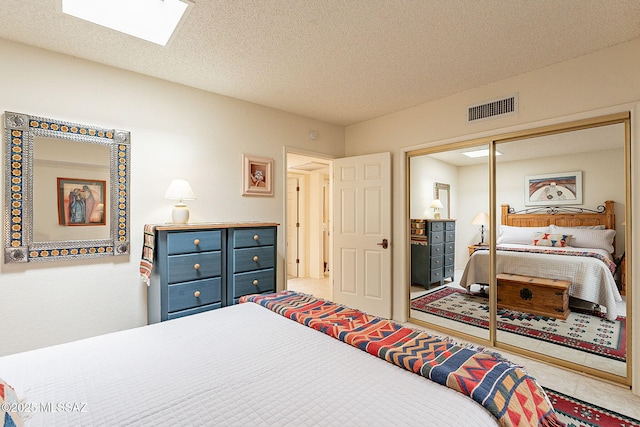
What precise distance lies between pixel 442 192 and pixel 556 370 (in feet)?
6.03

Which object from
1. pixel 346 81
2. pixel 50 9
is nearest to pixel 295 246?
pixel 346 81

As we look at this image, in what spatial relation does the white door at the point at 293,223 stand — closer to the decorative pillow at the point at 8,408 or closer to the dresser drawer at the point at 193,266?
the dresser drawer at the point at 193,266

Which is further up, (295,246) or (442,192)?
(442,192)

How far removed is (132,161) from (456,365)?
2760 millimetres

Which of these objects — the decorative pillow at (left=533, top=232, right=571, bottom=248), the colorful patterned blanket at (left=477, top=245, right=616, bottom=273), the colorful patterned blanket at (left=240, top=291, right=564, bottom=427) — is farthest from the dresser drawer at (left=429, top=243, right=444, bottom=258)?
the colorful patterned blanket at (left=240, top=291, right=564, bottom=427)

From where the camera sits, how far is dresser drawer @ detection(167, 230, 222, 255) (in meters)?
2.37

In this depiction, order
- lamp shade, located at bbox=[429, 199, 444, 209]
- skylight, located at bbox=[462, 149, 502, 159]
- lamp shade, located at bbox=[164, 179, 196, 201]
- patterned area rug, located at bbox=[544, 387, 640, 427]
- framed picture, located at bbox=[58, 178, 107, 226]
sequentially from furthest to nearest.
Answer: lamp shade, located at bbox=[429, 199, 444, 209]
skylight, located at bbox=[462, 149, 502, 159]
lamp shade, located at bbox=[164, 179, 196, 201]
framed picture, located at bbox=[58, 178, 107, 226]
patterned area rug, located at bbox=[544, 387, 640, 427]

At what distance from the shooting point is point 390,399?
3.08 feet

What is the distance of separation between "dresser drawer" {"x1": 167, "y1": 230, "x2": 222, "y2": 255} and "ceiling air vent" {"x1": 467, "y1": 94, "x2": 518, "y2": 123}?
104 inches

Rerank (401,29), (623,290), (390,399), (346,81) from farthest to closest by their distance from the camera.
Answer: (346,81) → (623,290) → (401,29) → (390,399)

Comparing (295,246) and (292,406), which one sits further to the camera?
(295,246)

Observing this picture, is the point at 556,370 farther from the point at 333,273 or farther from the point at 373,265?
the point at 333,273

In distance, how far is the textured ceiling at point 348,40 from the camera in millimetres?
1852

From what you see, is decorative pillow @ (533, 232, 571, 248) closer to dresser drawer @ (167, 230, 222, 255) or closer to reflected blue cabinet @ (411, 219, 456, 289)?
reflected blue cabinet @ (411, 219, 456, 289)
